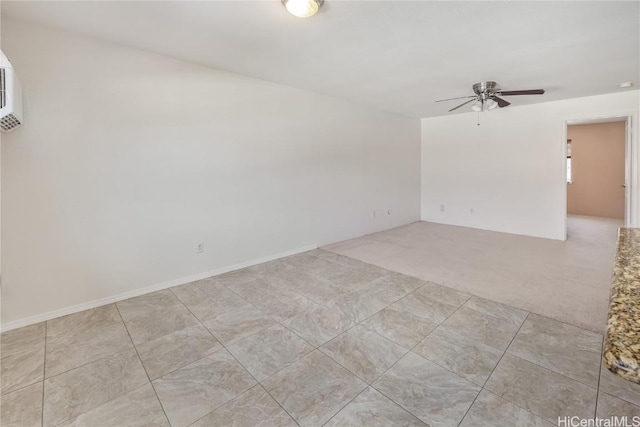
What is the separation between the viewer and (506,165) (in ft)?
17.9

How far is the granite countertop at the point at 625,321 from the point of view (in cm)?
51

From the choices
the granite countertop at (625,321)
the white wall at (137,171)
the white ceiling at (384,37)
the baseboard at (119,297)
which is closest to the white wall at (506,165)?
the white ceiling at (384,37)

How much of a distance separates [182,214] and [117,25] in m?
1.76

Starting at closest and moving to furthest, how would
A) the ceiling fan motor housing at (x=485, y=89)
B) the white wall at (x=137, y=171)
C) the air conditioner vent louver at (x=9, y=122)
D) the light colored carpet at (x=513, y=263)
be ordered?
the air conditioner vent louver at (x=9, y=122)
the white wall at (x=137, y=171)
the light colored carpet at (x=513, y=263)
the ceiling fan motor housing at (x=485, y=89)

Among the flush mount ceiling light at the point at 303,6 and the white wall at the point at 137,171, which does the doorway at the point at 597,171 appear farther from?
the flush mount ceiling light at the point at 303,6

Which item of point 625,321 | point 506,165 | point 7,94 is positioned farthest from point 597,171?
point 7,94

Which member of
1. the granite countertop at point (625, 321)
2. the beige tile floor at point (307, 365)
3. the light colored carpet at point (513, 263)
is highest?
the granite countertop at point (625, 321)

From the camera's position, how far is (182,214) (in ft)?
10.4

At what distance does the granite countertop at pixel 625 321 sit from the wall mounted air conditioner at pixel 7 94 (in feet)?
10.6

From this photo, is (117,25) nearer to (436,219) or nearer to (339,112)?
(339,112)

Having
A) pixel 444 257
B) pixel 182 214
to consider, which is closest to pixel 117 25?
pixel 182 214

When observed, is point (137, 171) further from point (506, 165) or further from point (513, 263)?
point (506, 165)

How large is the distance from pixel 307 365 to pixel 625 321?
166 cm

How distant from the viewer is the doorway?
21.9 feet
